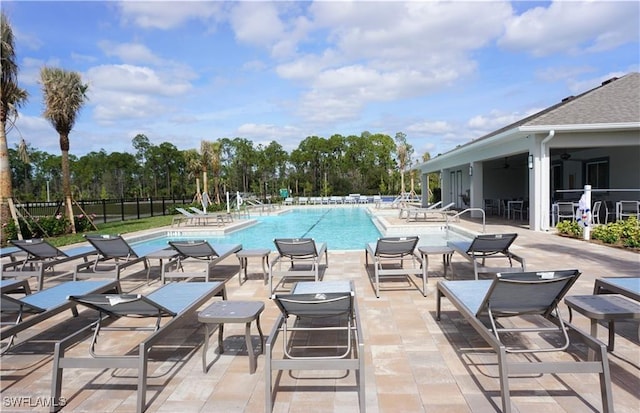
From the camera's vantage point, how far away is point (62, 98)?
13.4 meters

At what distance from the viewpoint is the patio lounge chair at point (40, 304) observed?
335 cm

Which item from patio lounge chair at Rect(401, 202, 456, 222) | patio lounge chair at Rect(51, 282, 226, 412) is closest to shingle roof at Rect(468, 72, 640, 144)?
patio lounge chair at Rect(401, 202, 456, 222)

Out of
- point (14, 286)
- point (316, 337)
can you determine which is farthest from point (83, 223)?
point (316, 337)

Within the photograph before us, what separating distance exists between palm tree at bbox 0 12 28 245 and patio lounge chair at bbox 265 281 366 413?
38.1ft

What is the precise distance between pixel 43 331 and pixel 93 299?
82.9 inches

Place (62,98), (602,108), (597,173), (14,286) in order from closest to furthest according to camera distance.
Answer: (14,286)
(602,108)
(62,98)
(597,173)

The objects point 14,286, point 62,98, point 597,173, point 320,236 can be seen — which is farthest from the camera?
point 597,173

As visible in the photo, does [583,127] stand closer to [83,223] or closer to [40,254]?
[40,254]

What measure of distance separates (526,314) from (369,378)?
53.5 inches

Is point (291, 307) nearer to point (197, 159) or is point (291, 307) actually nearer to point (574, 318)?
point (574, 318)

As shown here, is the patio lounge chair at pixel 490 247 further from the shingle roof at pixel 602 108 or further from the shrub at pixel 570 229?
the shingle roof at pixel 602 108

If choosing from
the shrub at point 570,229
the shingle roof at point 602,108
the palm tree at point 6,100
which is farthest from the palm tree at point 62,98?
the shrub at point 570,229

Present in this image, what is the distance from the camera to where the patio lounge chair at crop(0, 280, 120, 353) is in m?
3.35

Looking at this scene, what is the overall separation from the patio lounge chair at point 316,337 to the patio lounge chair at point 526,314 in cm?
92
